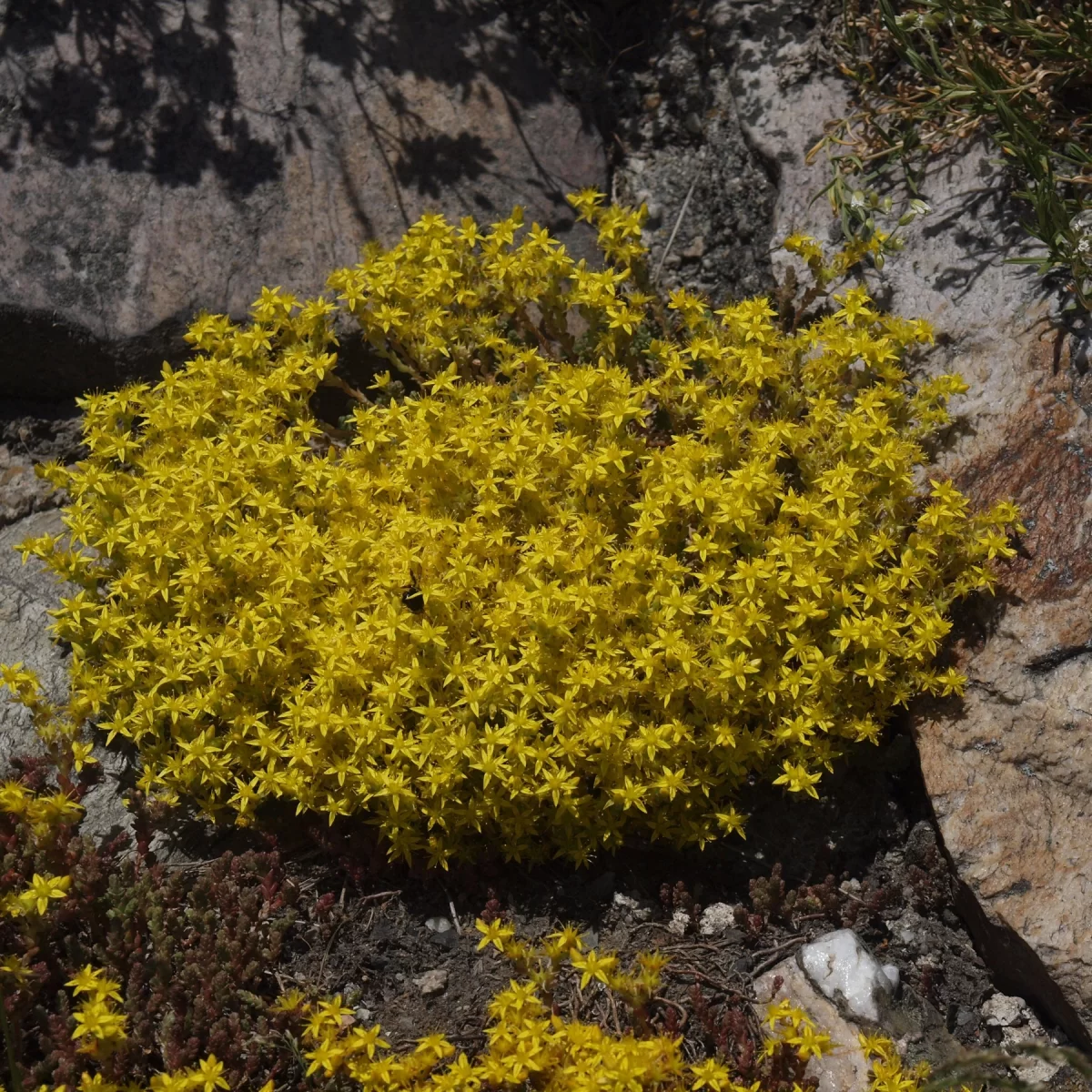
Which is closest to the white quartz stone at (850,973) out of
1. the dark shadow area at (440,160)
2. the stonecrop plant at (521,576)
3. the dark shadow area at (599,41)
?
the stonecrop plant at (521,576)

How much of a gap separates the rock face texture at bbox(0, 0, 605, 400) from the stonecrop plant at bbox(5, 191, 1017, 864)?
2.29ft

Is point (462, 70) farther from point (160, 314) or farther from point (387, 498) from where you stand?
point (387, 498)

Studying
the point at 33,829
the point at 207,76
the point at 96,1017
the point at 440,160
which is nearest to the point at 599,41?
the point at 440,160

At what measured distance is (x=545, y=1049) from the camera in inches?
117

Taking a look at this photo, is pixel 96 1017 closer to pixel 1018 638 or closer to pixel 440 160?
pixel 1018 638

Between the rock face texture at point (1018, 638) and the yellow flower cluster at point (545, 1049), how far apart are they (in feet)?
2.47

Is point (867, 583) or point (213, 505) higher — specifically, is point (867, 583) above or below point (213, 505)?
above

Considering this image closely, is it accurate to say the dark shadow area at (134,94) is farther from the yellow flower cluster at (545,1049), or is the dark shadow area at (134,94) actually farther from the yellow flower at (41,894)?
the yellow flower cluster at (545,1049)

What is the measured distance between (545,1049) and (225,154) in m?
3.78

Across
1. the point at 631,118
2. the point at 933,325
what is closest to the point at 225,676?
the point at 933,325

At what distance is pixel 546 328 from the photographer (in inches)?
172

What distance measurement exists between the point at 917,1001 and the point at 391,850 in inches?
65.7

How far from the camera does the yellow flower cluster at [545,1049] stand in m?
2.90

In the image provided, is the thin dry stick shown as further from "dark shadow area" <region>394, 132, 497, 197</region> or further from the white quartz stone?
the white quartz stone
